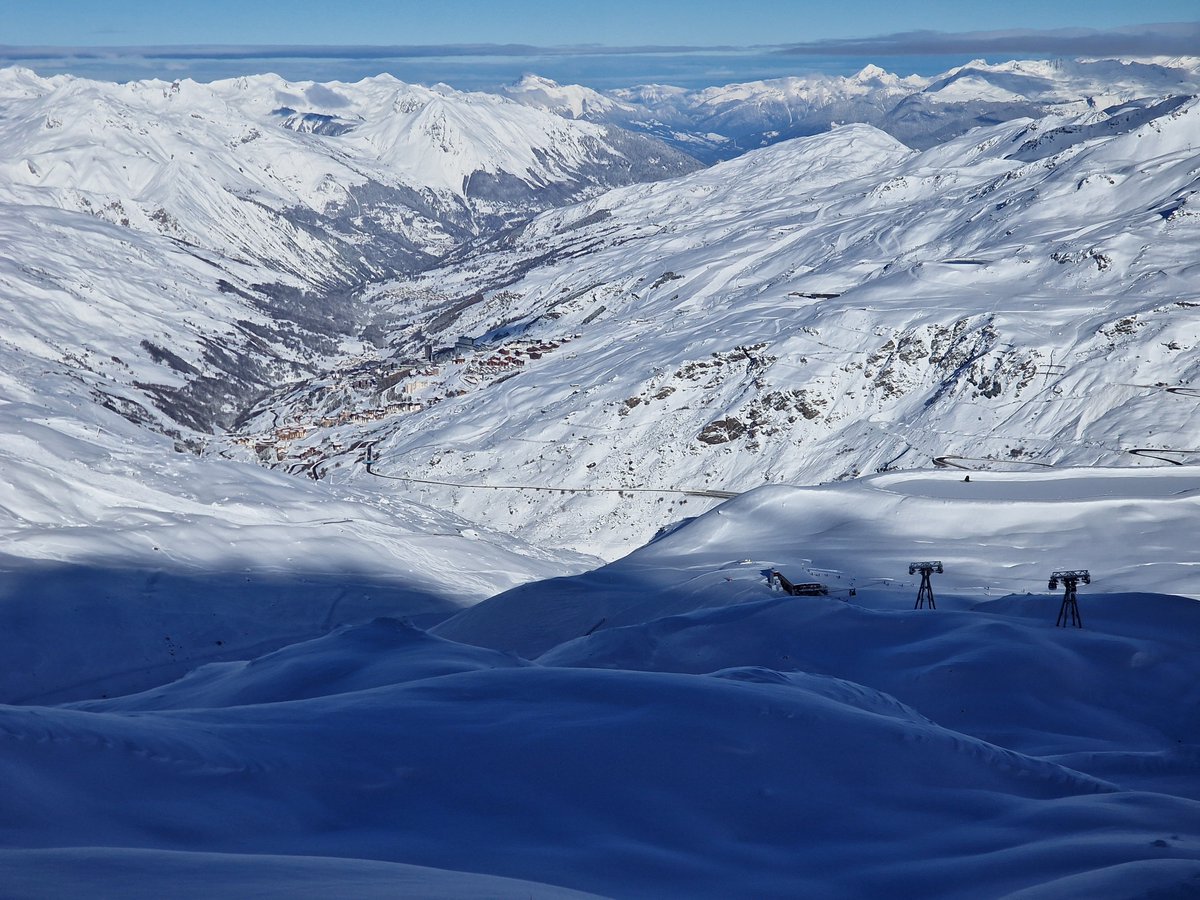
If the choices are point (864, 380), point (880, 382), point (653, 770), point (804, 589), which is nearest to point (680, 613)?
point (804, 589)

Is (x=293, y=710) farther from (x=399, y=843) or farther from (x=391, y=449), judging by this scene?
(x=391, y=449)

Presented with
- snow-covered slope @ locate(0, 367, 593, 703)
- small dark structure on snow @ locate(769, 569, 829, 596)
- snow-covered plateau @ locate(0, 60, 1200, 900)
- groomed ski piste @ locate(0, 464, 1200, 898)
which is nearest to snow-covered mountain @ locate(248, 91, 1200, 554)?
snow-covered plateau @ locate(0, 60, 1200, 900)

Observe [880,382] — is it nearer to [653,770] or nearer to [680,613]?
[680,613]

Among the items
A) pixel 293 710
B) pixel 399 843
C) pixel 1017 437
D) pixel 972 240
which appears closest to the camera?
pixel 399 843

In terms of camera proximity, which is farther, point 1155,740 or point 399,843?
point 1155,740

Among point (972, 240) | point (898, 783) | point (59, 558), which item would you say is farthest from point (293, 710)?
point (972, 240)

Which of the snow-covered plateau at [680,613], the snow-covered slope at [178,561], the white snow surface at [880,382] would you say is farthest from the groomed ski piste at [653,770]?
the white snow surface at [880,382]

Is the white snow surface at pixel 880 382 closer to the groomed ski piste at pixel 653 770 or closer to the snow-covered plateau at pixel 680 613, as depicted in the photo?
the snow-covered plateau at pixel 680 613

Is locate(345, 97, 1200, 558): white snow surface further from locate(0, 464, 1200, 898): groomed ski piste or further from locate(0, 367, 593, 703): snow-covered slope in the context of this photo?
locate(0, 464, 1200, 898): groomed ski piste
